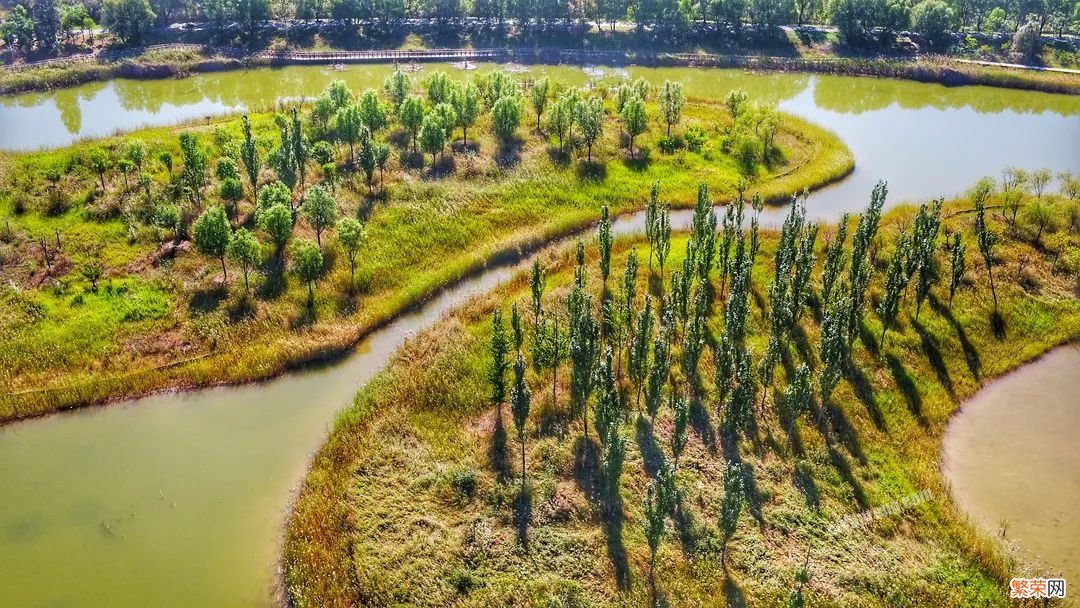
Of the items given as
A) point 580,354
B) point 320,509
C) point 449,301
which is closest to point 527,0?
point 449,301

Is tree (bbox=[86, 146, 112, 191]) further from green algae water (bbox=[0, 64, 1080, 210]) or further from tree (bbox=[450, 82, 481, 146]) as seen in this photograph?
tree (bbox=[450, 82, 481, 146])

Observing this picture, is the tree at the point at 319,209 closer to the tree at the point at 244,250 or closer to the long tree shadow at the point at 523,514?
the tree at the point at 244,250

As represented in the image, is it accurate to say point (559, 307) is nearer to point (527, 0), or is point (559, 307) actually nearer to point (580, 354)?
point (580, 354)

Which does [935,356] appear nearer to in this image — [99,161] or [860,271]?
[860,271]

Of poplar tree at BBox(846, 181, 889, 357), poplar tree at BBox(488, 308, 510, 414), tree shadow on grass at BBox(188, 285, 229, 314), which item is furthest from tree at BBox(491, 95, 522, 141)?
poplar tree at BBox(488, 308, 510, 414)

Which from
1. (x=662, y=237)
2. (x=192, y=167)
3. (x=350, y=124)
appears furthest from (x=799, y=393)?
(x=192, y=167)

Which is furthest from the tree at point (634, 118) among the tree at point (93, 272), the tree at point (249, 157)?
the tree at point (93, 272)
